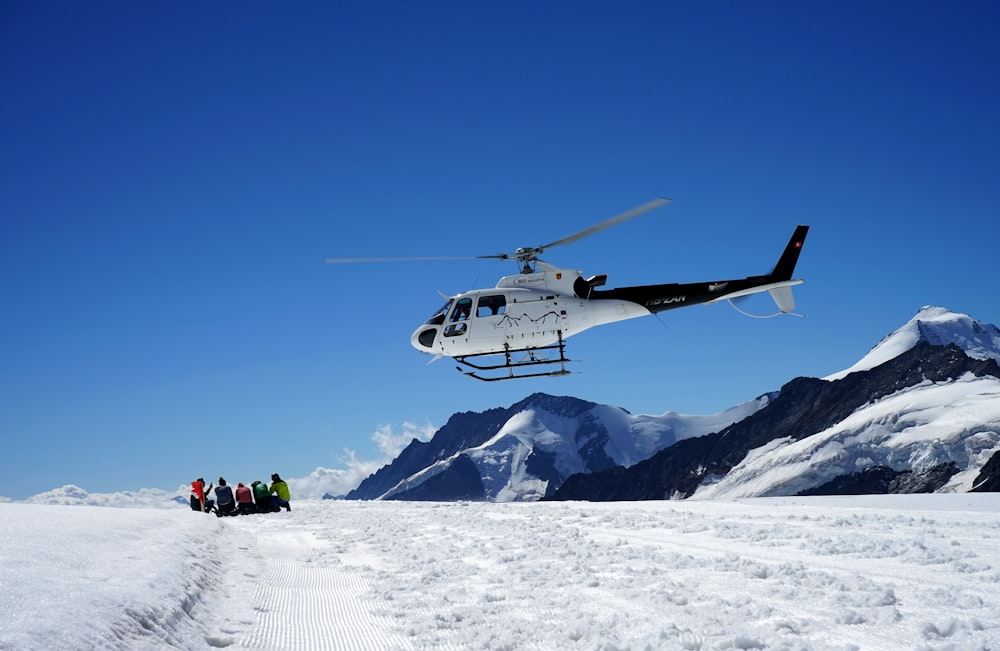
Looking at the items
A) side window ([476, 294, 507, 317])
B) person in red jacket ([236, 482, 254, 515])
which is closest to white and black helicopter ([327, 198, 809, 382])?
side window ([476, 294, 507, 317])

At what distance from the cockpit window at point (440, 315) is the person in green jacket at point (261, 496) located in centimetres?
886

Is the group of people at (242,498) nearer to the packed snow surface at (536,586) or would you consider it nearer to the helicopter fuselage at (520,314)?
the helicopter fuselage at (520,314)

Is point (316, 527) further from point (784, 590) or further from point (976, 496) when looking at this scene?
point (976, 496)

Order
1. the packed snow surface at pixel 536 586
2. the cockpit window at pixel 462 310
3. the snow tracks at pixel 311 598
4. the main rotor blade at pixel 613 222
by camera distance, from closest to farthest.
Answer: the packed snow surface at pixel 536 586
the snow tracks at pixel 311 598
the main rotor blade at pixel 613 222
the cockpit window at pixel 462 310

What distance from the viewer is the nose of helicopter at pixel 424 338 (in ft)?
97.4

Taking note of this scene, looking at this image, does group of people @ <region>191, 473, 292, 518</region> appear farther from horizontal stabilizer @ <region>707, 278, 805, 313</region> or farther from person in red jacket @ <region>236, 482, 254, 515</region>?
horizontal stabilizer @ <region>707, 278, 805, 313</region>

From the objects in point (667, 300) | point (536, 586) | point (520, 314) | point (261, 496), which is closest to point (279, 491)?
point (261, 496)

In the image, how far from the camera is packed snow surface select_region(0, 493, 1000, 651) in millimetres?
5902

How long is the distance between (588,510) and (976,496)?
311 inches

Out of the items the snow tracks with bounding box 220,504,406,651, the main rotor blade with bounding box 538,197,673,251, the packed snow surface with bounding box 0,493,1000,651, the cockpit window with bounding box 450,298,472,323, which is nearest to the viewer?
the packed snow surface with bounding box 0,493,1000,651

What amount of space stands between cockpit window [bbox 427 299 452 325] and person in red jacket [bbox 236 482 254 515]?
30.8ft

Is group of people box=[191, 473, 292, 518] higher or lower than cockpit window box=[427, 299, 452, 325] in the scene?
lower

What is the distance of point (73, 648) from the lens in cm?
494

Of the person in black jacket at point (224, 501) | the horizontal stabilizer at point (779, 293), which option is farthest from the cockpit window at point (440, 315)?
the horizontal stabilizer at point (779, 293)
